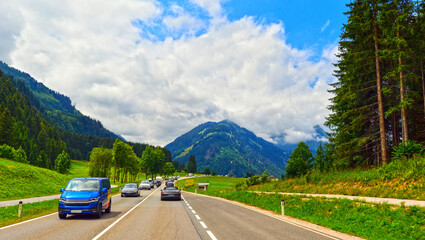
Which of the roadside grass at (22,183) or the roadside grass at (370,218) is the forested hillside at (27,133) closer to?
the roadside grass at (22,183)

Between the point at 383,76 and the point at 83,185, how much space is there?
82.6 feet

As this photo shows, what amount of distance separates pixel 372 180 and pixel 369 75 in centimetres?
1362

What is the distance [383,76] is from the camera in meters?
22.8

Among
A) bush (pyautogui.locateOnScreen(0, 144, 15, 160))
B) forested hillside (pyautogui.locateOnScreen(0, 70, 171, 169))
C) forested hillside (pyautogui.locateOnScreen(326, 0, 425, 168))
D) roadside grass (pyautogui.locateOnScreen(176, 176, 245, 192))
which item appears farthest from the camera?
forested hillside (pyautogui.locateOnScreen(0, 70, 171, 169))

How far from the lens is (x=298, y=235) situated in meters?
9.19

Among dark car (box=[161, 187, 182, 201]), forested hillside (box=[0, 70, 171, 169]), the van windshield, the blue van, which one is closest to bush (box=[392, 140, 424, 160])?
dark car (box=[161, 187, 182, 201])

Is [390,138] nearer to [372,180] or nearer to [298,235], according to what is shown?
[372,180]

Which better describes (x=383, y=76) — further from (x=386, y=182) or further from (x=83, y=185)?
(x=83, y=185)

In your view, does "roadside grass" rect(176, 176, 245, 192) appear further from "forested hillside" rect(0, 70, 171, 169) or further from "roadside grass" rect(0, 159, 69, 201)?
"forested hillside" rect(0, 70, 171, 169)

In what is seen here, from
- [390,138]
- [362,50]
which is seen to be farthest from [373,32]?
[390,138]

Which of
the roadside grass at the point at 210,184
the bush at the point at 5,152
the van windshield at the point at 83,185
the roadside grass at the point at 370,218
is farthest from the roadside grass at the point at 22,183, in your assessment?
the roadside grass at the point at 210,184

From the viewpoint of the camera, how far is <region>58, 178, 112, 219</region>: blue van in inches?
493

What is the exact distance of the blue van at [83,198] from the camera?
41.1 ft

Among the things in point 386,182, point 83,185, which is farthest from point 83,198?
point 386,182
